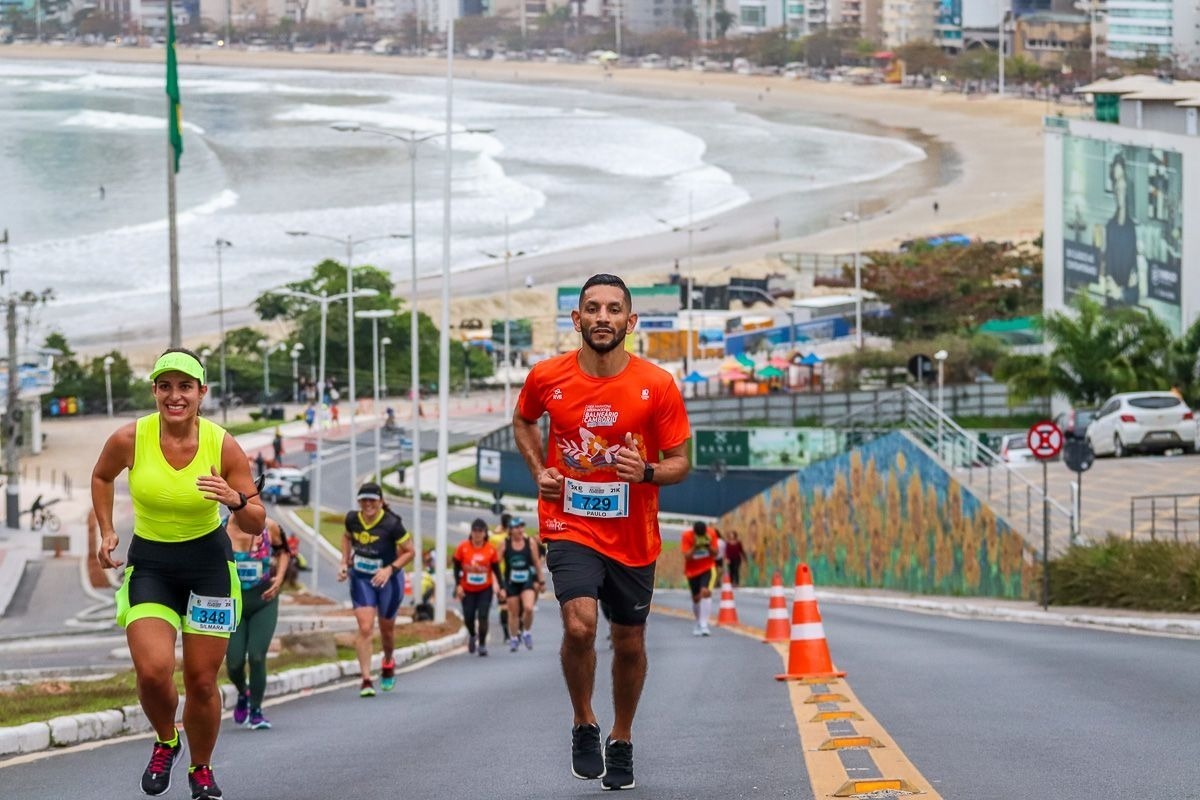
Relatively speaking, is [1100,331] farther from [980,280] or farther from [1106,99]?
[980,280]

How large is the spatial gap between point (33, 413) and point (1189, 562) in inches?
2311

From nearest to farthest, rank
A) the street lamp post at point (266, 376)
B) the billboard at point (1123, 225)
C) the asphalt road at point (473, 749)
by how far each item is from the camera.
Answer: the asphalt road at point (473, 749), the billboard at point (1123, 225), the street lamp post at point (266, 376)

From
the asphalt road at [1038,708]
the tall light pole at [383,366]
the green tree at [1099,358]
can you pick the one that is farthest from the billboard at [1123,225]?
the tall light pole at [383,366]

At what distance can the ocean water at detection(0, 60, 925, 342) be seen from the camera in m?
114

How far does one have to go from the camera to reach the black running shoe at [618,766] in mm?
8602

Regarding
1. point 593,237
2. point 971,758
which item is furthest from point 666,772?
point 593,237

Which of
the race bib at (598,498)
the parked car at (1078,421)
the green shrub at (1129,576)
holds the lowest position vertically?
the parked car at (1078,421)

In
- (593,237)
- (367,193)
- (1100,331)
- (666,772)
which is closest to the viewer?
(666,772)

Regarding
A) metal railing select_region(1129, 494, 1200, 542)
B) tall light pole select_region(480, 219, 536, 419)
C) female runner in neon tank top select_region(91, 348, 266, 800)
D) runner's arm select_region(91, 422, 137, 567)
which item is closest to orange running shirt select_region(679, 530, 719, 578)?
metal railing select_region(1129, 494, 1200, 542)

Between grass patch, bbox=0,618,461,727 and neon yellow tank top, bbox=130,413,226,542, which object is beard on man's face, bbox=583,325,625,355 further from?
grass patch, bbox=0,618,461,727

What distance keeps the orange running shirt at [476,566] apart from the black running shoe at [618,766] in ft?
39.5

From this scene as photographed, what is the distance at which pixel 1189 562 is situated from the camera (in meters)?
22.6

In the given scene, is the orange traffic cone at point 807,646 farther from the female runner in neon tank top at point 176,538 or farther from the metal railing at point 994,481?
the metal railing at point 994,481

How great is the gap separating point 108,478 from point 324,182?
138 meters
